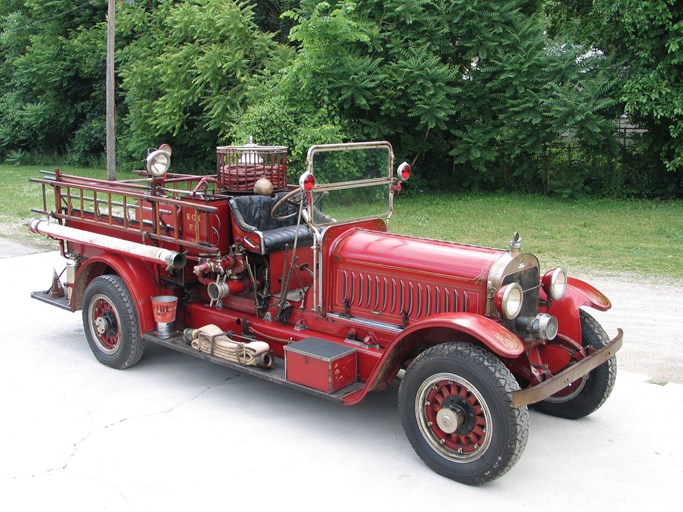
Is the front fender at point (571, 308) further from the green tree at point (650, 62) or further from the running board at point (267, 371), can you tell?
the green tree at point (650, 62)

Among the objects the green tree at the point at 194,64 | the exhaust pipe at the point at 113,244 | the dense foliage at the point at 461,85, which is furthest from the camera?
the green tree at the point at 194,64

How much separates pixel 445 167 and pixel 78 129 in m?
16.4

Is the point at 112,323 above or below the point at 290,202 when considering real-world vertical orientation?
below

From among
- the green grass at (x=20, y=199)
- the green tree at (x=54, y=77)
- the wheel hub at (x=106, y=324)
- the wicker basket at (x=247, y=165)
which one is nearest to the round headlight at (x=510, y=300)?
the wicker basket at (x=247, y=165)

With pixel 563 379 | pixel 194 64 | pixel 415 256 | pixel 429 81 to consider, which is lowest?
pixel 563 379

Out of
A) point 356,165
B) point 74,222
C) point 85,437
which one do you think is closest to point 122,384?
point 85,437

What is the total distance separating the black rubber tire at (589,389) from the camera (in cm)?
473

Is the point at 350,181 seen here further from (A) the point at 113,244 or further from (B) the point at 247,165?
(A) the point at 113,244

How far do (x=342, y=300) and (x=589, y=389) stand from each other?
180 centimetres

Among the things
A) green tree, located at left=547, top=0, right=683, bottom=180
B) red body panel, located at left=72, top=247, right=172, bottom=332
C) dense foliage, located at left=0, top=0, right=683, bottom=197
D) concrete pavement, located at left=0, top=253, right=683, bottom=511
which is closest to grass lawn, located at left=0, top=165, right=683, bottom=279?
dense foliage, located at left=0, top=0, right=683, bottom=197

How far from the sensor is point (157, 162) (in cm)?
558

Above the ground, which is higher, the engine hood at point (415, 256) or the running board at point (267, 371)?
the engine hood at point (415, 256)

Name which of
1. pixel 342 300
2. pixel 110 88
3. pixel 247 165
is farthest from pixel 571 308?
pixel 110 88

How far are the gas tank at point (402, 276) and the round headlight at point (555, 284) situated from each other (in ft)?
1.50
